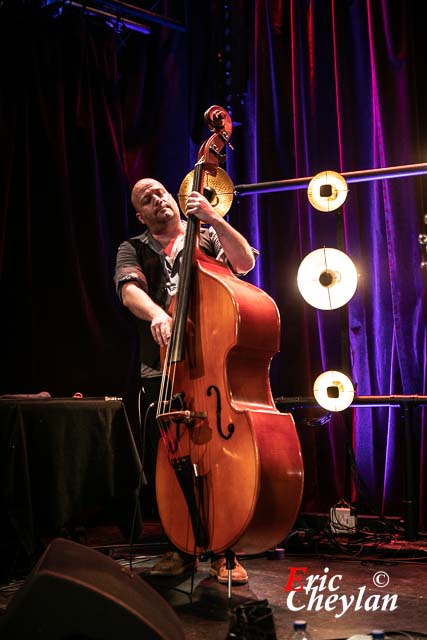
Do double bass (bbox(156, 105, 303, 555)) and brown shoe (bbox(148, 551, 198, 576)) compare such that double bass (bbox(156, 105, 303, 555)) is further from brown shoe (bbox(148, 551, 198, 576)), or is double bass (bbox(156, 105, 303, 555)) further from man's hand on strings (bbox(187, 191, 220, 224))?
brown shoe (bbox(148, 551, 198, 576))

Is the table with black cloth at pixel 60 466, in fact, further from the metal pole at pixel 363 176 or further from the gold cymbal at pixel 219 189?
the metal pole at pixel 363 176

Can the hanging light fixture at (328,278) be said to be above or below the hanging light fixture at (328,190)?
below

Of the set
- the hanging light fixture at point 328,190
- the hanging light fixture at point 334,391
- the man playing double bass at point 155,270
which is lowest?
the hanging light fixture at point 334,391

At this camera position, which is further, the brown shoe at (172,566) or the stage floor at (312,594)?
the brown shoe at (172,566)

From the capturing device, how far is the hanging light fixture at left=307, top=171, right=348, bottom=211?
143 inches

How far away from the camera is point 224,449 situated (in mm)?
2123

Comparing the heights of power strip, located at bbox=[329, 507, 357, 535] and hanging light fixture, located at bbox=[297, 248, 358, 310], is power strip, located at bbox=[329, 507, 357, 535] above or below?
below

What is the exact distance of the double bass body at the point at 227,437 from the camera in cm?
207

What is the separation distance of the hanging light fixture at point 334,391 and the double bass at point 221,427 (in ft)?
4.06

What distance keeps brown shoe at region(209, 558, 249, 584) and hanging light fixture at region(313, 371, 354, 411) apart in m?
1.11

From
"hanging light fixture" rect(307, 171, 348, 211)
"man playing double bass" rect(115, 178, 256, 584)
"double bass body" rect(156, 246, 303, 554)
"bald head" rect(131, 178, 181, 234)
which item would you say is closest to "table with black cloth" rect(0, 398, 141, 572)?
"man playing double bass" rect(115, 178, 256, 584)

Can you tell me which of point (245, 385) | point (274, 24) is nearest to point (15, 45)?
point (274, 24)

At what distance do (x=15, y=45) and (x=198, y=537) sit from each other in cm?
342

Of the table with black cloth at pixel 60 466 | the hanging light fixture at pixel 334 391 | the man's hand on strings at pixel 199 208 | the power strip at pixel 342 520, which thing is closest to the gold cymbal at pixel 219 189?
the man's hand on strings at pixel 199 208
